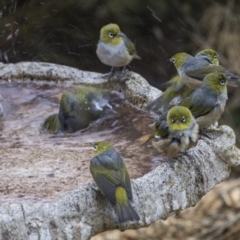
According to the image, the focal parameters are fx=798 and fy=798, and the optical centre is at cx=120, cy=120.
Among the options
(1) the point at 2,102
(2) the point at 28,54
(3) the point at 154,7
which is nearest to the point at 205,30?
(3) the point at 154,7

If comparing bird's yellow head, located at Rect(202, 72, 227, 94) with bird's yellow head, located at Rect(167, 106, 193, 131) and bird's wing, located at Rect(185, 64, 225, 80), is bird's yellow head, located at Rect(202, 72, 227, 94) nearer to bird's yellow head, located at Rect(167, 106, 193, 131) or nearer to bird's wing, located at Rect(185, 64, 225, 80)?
bird's wing, located at Rect(185, 64, 225, 80)

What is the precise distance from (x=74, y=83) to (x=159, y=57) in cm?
411

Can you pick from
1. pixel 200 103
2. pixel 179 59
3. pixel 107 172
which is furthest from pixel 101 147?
pixel 179 59

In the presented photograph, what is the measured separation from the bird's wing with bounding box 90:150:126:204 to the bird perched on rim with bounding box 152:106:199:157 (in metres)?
0.47

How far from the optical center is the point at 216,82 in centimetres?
596

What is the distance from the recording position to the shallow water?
16.5ft

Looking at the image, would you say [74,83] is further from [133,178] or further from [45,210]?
[45,210]

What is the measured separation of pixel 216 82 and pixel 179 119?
0.81 metres

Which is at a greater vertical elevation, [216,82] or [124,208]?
[216,82]

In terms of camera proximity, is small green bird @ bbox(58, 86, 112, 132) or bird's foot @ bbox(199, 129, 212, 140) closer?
bird's foot @ bbox(199, 129, 212, 140)

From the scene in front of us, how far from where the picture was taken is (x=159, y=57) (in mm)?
11508

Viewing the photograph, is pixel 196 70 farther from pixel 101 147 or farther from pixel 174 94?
pixel 101 147

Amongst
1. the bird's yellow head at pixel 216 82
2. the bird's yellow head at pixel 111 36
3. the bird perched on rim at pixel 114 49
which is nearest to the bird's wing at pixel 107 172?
the bird's yellow head at pixel 216 82

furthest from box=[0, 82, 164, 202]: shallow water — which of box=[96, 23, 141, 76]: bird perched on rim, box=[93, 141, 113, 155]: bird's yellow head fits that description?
box=[96, 23, 141, 76]: bird perched on rim
